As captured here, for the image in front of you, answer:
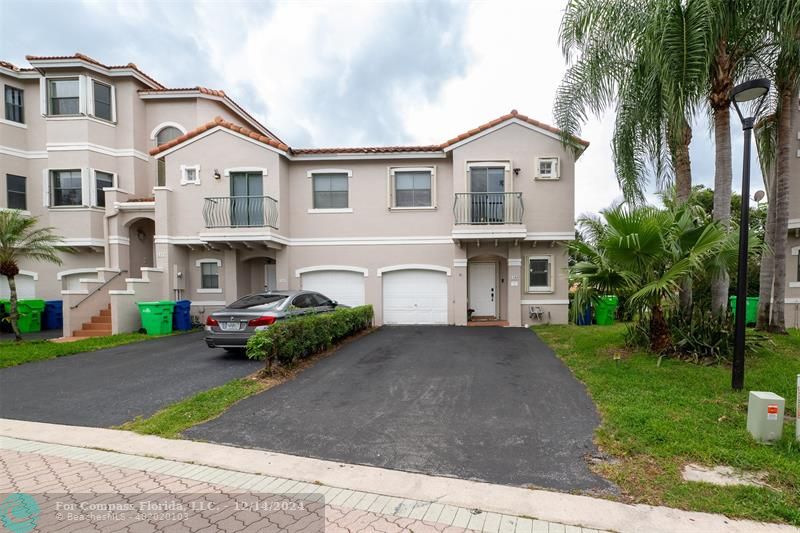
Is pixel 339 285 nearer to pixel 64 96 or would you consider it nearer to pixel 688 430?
pixel 688 430

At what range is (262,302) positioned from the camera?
9.02 m

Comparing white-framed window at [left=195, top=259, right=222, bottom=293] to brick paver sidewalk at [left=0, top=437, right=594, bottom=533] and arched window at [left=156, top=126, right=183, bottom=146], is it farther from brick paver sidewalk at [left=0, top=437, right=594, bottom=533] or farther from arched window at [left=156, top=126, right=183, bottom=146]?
brick paver sidewalk at [left=0, top=437, right=594, bottom=533]

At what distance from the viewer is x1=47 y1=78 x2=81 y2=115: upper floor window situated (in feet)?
46.7

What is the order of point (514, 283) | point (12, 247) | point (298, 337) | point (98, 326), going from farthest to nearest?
point (514, 283)
point (98, 326)
point (12, 247)
point (298, 337)

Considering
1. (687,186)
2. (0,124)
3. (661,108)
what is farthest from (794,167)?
(0,124)

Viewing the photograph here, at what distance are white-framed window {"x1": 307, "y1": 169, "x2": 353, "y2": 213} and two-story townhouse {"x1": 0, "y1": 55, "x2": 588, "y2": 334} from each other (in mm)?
42

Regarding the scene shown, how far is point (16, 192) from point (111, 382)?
13820 millimetres

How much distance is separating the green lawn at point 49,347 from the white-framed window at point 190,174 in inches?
230

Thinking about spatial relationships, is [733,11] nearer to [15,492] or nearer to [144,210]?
[15,492]

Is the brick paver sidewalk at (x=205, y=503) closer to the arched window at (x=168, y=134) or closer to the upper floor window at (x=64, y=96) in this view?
the arched window at (x=168, y=134)

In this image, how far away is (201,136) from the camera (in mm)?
13664

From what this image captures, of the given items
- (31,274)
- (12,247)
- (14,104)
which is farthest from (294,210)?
(14,104)

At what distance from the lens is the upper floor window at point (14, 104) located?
578 inches

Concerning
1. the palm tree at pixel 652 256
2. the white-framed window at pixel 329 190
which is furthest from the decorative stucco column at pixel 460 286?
the palm tree at pixel 652 256
